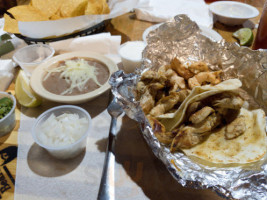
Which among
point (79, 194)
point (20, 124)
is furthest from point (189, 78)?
point (20, 124)

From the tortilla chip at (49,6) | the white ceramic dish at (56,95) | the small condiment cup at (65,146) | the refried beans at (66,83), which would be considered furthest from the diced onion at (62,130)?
the tortilla chip at (49,6)

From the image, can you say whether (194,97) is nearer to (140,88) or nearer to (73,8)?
(140,88)

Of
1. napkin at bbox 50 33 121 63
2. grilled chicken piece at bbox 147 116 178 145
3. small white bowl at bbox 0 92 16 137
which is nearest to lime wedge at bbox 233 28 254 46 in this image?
napkin at bbox 50 33 121 63

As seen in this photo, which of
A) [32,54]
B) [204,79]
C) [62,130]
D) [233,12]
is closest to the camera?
[62,130]

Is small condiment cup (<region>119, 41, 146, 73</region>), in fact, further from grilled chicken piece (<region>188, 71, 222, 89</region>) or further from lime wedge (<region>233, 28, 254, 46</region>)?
lime wedge (<region>233, 28, 254, 46</region>)

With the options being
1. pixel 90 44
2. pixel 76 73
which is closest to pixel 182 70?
pixel 76 73

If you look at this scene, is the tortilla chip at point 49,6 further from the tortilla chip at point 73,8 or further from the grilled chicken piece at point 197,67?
the grilled chicken piece at point 197,67
